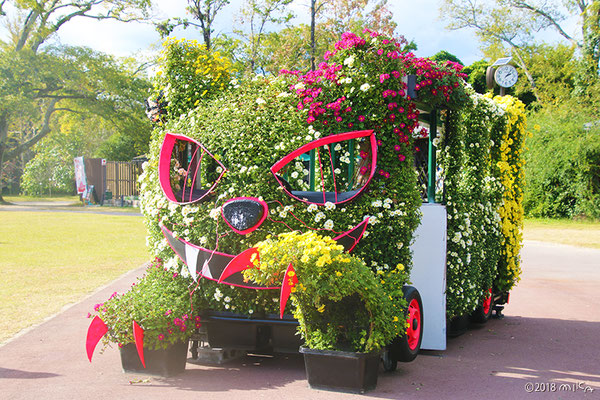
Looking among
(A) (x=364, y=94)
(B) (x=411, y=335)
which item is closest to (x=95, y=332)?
(B) (x=411, y=335)

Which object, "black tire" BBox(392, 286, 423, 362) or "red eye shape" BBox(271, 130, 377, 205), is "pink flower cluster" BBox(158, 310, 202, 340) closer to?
"red eye shape" BBox(271, 130, 377, 205)

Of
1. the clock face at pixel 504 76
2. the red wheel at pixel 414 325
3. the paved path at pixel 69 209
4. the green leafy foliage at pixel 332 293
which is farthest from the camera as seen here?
the paved path at pixel 69 209

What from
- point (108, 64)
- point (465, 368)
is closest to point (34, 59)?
point (108, 64)

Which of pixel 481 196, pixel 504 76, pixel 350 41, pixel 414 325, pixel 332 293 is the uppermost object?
pixel 504 76

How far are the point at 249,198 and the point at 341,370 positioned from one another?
1.56 metres

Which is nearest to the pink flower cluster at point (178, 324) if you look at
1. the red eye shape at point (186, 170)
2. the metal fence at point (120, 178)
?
the red eye shape at point (186, 170)

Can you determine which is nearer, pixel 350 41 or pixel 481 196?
pixel 350 41

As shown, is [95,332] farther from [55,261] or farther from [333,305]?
[55,261]

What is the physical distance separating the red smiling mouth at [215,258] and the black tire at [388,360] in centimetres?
99

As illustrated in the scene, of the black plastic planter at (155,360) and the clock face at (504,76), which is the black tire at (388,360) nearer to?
the black plastic planter at (155,360)

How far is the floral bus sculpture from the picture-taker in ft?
15.6

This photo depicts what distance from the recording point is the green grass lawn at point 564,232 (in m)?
18.8

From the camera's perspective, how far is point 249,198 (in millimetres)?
5078

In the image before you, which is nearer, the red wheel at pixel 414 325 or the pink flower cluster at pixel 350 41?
the pink flower cluster at pixel 350 41
